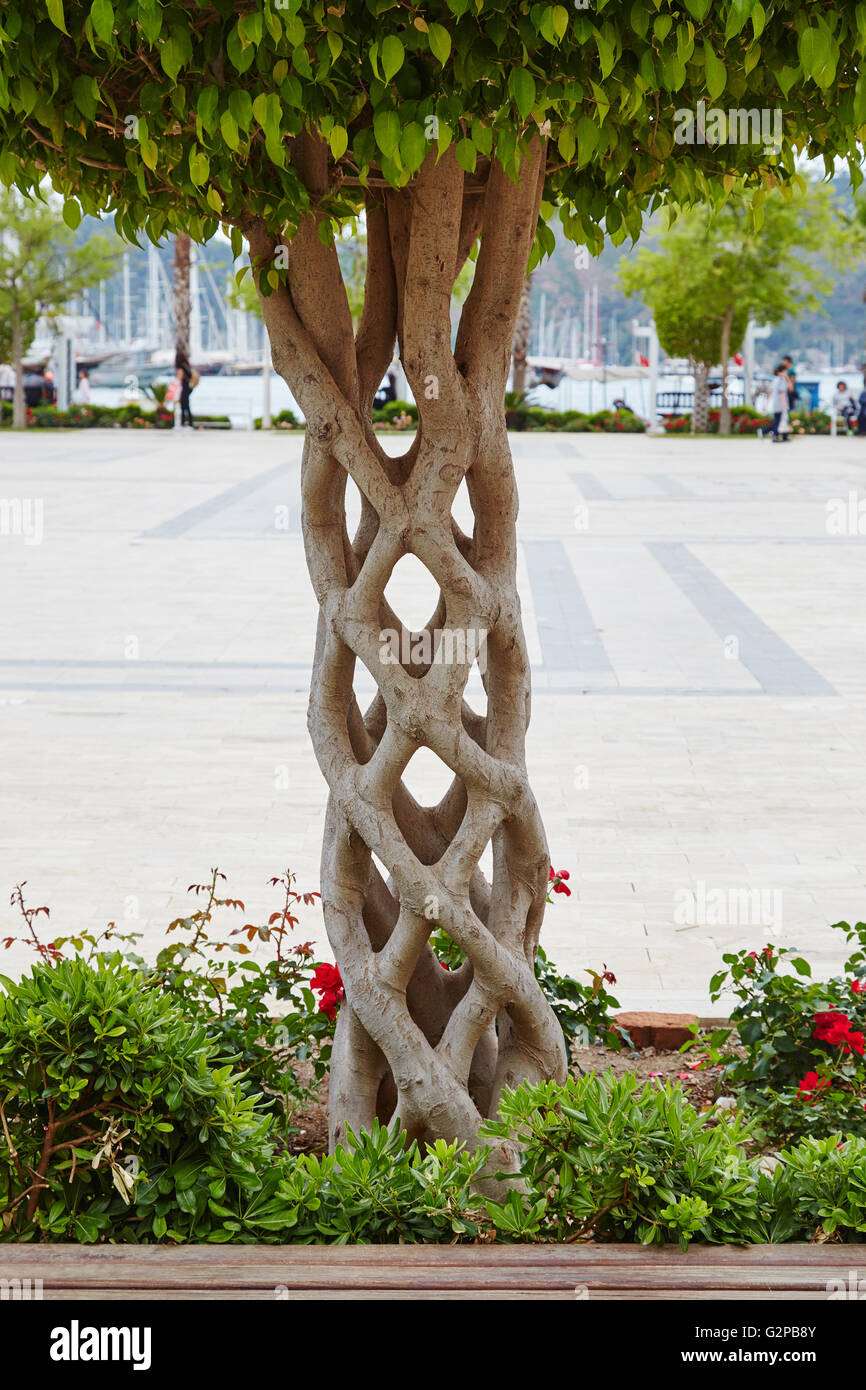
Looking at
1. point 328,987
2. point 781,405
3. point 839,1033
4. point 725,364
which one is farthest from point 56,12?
A: point 725,364

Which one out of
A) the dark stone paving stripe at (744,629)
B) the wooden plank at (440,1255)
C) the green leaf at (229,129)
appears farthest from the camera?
the dark stone paving stripe at (744,629)

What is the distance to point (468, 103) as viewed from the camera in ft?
8.49

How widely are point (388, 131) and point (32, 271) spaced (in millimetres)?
38424

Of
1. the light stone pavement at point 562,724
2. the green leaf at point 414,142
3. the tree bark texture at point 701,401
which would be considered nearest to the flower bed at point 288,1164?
the green leaf at point 414,142

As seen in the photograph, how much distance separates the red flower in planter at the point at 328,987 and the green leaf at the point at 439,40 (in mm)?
2248

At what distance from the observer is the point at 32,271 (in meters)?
38.3

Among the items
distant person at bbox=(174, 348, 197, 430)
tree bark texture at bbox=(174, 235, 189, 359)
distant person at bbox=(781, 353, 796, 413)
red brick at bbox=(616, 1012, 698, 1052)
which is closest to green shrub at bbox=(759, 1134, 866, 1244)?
red brick at bbox=(616, 1012, 698, 1052)

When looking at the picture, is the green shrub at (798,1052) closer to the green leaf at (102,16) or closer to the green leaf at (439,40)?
the green leaf at (439,40)

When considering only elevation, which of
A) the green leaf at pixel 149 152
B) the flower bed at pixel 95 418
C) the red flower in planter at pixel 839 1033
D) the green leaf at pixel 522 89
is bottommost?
the red flower in planter at pixel 839 1033

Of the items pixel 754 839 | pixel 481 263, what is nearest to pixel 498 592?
pixel 481 263

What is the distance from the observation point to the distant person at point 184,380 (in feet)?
121

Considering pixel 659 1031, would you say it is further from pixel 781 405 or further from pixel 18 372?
pixel 18 372

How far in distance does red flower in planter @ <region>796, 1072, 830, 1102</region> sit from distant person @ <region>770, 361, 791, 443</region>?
104 feet
